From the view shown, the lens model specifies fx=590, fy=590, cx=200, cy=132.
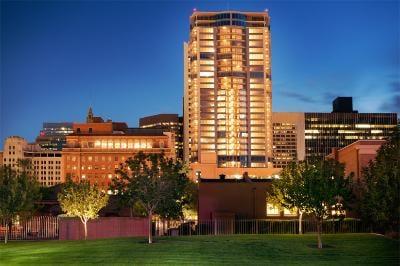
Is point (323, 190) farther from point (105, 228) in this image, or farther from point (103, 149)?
point (103, 149)

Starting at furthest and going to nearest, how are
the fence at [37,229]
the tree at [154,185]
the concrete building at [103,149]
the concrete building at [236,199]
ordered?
the concrete building at [103,149], the concrete building at [236,199], the fence at [37,229], the tree at [154,185]

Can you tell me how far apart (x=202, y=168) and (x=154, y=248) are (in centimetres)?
13268

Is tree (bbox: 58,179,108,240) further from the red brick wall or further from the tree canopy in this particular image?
the tree canopy

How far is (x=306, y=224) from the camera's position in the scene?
4750cm

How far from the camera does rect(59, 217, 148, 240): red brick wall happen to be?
146 feet

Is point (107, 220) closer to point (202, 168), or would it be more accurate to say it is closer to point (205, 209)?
point (205, 209)

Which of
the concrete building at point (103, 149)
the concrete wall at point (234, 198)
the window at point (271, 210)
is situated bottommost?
the window at point (271, 210)

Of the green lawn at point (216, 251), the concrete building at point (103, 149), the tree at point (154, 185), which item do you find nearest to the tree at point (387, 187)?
the green lawn at point (216, 251)

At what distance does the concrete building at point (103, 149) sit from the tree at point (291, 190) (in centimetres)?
13750

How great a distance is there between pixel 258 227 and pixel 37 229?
1880 centimetres

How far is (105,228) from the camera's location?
45.1m

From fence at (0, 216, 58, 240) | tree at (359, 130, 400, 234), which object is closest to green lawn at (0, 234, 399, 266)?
tree at (359, 130, 400, 234)

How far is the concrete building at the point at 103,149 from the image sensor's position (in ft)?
616

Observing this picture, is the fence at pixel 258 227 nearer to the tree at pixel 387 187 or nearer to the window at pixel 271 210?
the window at pixel 271 210
